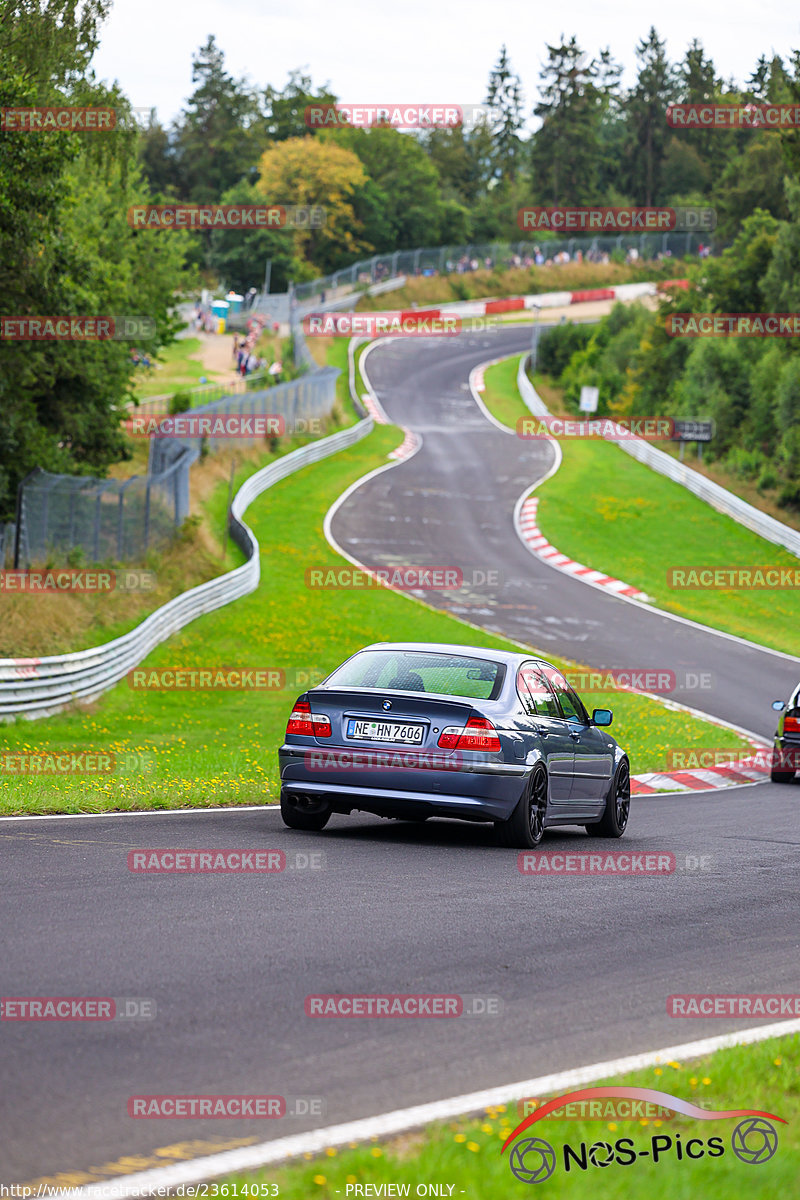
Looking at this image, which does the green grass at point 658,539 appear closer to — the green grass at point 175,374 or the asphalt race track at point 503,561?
the asphalt race track at point 503,561

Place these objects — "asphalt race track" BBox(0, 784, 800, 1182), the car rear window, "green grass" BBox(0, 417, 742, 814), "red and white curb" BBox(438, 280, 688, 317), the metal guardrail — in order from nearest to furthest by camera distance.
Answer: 1. "asphalt race track" BBox(0, 784, 800, 1182)
2. the car rear window
3. "green grass" BBox(0, 417, 742, 814)
4. the metal guardrail
5. "red and white curb" BBox(438, 280, 688, 317)

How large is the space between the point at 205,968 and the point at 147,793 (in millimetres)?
6644

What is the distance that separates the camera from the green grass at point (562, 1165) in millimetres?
3873

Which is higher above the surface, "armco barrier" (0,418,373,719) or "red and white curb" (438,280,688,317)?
"red and white curb" (438,280,688,317)

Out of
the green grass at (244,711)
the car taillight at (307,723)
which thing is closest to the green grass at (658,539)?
the green grass at (244,711)

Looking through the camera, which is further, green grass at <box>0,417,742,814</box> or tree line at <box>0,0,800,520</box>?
tree line at <box>0,0,800,520</box>

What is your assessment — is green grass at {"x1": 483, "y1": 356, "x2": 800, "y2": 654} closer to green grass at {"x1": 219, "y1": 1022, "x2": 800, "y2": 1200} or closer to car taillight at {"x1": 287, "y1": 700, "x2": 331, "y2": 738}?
car taillight at {"x1": 287, "y1": 700, "x2": 331, "y2": 738}

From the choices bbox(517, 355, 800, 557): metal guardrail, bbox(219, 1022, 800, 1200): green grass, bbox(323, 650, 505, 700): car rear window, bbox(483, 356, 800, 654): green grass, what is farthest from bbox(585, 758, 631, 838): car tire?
bbox(517, 355, 800, 557): metal guardrail

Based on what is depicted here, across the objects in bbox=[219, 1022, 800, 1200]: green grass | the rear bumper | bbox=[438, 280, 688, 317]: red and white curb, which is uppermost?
bbox=[438, 280, 688, 317]: red and white curb

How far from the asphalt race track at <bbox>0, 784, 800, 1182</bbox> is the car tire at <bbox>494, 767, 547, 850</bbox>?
25cm

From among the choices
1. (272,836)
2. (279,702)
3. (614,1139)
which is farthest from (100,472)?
(614,1139)

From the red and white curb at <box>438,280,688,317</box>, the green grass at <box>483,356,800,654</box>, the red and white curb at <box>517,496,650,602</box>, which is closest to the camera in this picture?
the green grass at <box>483,356,800,654</box>

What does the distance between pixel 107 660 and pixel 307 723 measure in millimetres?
12695

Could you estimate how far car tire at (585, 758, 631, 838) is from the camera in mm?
12539
